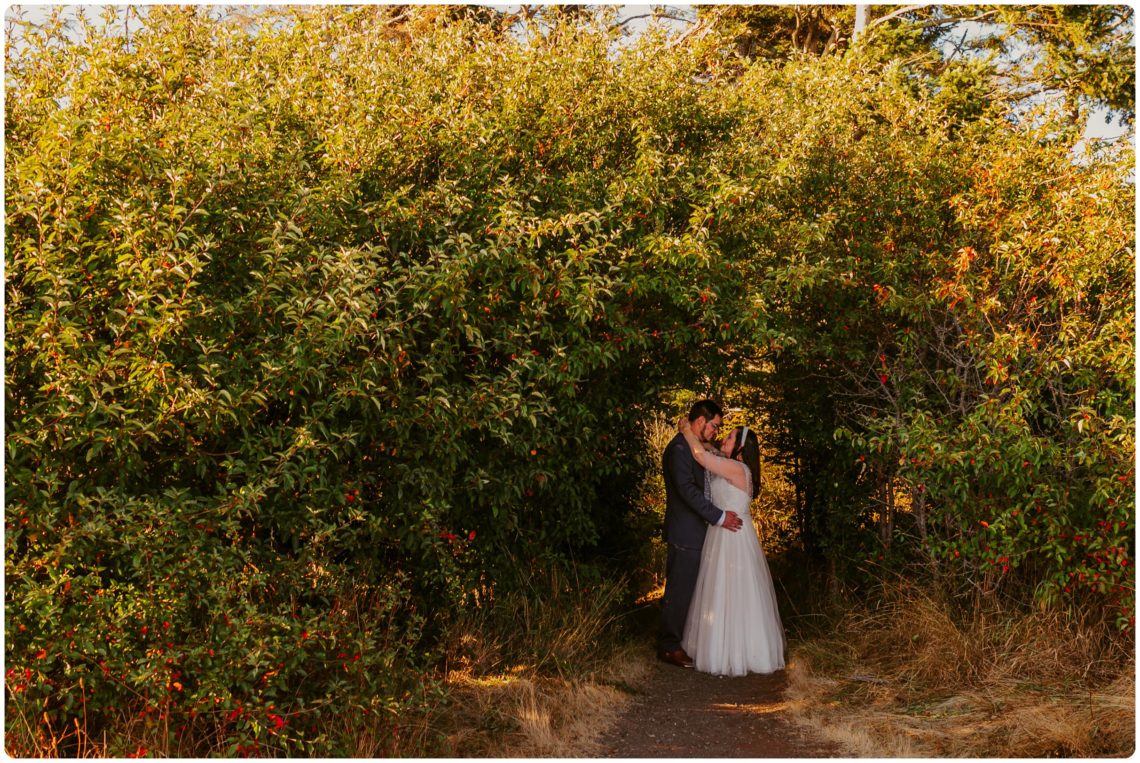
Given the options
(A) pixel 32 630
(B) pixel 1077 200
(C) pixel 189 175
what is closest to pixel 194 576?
(A) pixel 32 630

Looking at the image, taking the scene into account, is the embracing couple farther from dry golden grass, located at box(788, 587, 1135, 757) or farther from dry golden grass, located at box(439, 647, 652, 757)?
dry golden grass, located at box(439, 647, 652, 757)

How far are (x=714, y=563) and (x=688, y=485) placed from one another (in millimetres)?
667

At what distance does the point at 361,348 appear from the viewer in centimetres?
554

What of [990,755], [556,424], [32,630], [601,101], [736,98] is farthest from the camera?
[736,98]

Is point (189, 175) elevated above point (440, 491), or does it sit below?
above

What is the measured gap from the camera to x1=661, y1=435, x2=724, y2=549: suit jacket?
8234 millimetres

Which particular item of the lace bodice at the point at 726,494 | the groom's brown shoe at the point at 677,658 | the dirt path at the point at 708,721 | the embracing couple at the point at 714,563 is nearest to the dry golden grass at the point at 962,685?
the dirt path at the point at 708,721

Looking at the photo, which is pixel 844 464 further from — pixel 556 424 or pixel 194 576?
pixel 194 576

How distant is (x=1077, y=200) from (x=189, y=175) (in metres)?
6.02

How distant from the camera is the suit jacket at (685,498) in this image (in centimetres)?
823

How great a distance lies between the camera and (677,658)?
8.19m

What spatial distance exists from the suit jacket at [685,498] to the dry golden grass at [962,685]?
4.14 feet

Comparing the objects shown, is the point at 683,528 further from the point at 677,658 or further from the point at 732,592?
the point at 677,658

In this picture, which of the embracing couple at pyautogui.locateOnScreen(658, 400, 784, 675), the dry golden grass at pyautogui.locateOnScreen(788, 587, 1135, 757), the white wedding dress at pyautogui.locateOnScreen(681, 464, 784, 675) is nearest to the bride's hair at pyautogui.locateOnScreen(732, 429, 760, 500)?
the embracing couple at pyautogui.locateOnScreen(658, 400, 784, 675)
